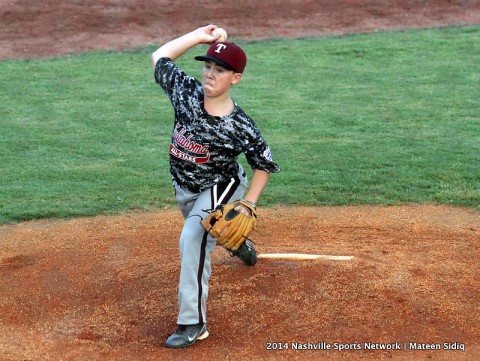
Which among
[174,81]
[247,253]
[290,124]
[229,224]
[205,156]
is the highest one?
[174,81]

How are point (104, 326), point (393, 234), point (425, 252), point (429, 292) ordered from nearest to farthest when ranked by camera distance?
1. point (104, 326)
2. point (429, 292)
3. point (425, 252)
4. point (393, 234)

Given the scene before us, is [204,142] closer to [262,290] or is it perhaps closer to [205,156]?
[205,156]

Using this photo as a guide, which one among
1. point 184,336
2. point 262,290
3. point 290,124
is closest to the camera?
point 184,336

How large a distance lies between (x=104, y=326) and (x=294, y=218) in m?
2.59

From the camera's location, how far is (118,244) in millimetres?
6547

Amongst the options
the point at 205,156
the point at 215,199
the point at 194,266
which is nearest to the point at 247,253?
the point at 215,199

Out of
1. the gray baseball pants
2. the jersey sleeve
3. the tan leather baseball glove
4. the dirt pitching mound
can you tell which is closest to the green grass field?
the dirt pitching mound

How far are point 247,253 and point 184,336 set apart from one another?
1188 mm

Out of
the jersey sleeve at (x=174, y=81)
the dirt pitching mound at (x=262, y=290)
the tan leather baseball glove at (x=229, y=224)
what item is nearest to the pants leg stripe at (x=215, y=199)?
the tan leather baseball glove at (x=229, y=224)

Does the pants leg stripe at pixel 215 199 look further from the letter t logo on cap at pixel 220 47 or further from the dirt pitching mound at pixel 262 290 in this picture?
the letter t logo on cap at pixel 220 47

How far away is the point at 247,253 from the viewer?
5.83m

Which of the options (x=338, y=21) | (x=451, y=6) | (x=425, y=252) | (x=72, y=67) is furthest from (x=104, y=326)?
(x=451, y=6)

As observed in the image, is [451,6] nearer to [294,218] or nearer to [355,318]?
[294,218]

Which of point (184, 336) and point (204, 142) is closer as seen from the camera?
point (184, 336)
